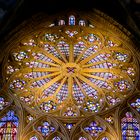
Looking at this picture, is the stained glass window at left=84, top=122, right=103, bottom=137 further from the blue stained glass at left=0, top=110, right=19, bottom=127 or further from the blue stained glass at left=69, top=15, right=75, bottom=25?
the blue stained glass at left=69, top=15, right=75, bottom=25

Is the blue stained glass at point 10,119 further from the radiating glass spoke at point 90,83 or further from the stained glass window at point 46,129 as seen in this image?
the radiating glass spoke at point 90,83

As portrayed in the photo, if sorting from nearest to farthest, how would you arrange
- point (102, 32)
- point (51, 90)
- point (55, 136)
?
point (55, 136) → point (51, 90) → point (102, 32)

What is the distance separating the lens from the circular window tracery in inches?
664

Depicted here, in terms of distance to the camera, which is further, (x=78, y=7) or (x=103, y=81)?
(x=78, y=7)

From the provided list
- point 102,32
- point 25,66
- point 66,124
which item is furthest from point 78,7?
point 66,124

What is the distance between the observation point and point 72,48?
1802 centimetres

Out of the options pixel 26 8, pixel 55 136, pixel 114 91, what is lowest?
pixel 55 136

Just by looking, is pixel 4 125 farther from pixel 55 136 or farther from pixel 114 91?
pixel 114 91

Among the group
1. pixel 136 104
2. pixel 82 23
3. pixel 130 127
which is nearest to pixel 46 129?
pixel 130 127

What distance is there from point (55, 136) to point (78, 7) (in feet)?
14.2

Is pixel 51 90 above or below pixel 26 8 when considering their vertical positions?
below

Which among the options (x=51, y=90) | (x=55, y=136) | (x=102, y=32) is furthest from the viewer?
(x=102, y=32)

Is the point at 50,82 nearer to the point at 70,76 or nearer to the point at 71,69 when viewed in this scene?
the point at 70,76

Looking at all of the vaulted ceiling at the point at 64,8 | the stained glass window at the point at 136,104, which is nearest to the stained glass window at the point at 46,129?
the stained glass window at the point at 136,104
